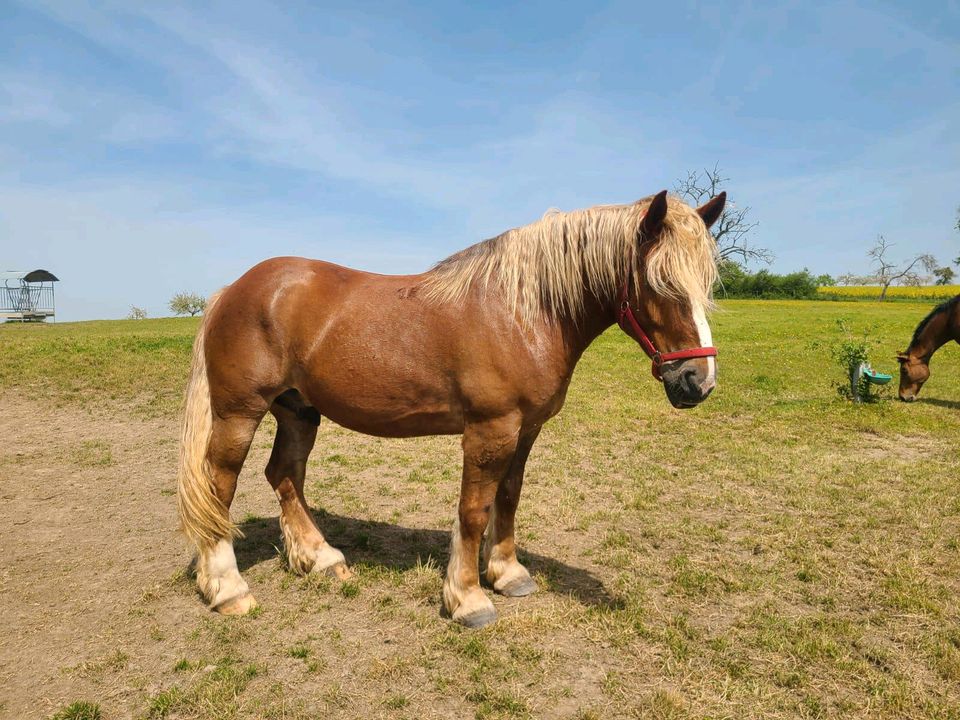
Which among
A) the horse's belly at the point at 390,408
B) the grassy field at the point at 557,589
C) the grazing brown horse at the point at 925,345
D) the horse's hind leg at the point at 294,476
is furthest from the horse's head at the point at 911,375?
the horse's hind leg at the point at 294,476

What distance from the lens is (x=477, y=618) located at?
3.22m

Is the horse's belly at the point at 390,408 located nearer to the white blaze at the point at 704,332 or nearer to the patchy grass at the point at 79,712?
the white blaze at the point at 704,332

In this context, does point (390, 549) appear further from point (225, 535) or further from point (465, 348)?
point (465, 348)

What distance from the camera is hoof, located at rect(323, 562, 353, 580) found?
12.5 ft

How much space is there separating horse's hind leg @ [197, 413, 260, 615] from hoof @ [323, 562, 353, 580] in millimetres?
516

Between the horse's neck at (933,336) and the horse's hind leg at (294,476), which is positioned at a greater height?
the horse's neck at (933,336)

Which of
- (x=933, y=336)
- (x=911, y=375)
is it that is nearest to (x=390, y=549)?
(x=911, y=375)

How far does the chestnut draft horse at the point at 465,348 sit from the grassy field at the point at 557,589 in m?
0.40

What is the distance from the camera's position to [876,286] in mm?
64938

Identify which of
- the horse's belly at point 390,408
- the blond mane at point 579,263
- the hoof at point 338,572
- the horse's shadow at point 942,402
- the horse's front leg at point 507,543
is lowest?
the hoof at point 338,572

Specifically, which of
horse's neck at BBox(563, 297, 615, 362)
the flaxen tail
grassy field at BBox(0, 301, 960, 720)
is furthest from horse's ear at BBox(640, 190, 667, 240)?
the flaxen tail

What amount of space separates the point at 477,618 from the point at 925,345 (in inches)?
425

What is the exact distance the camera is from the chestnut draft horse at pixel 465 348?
288 centimetres

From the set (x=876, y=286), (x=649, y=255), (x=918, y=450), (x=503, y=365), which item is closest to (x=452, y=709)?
(x=503, y=365)
